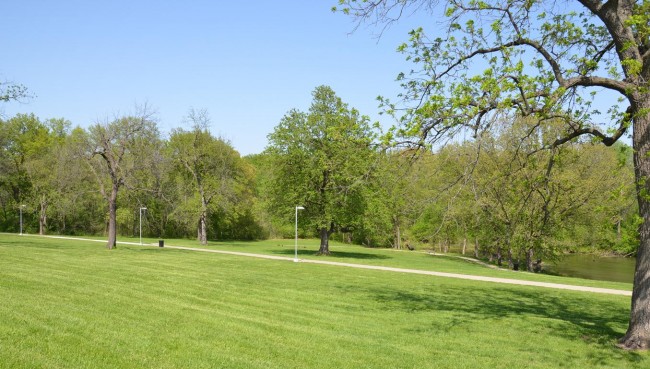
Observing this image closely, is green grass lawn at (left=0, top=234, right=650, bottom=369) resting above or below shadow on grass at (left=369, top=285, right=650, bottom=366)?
above

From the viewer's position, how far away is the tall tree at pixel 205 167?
151 ft

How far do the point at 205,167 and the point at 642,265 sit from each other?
43.3 meters

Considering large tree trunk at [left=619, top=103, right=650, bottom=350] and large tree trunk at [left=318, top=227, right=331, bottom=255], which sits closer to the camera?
large tree trunk at [left=619, top=103, right=650, bottom=350]

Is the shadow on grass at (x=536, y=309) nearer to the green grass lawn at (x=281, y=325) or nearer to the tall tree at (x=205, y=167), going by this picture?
the green grass lawn at (x=281, y=325)

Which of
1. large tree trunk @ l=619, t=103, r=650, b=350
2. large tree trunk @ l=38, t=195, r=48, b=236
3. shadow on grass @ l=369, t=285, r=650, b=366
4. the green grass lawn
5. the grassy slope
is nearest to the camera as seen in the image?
the green grass lawn

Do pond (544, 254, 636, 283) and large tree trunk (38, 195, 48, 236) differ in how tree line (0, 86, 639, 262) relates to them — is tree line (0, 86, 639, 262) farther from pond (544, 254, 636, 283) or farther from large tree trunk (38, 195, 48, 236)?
pond (544, 254, 636, 283)

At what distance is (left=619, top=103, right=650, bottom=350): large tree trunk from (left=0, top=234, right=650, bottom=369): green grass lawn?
43 centimetres

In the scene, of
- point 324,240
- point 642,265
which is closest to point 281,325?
point 642,265

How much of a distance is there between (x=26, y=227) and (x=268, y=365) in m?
63.2

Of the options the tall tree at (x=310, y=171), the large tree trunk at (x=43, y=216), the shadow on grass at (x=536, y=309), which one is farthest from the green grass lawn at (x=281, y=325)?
the large tree trunk at (x=43, y=216)

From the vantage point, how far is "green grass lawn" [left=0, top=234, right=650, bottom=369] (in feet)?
Answer: 22.4

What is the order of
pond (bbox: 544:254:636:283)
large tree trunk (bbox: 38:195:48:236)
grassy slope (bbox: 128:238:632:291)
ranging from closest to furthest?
grassy slope (bbox: 128:238:632:291) < pond (bbox: 544:254:636:283) < large tree trunk (bbox: 38:195:48:236)

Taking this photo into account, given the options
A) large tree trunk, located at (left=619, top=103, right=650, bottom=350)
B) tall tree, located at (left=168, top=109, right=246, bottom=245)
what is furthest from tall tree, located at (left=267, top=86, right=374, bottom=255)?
large tree trunk, located at (left=619, top=103, right=650, bottom=350)

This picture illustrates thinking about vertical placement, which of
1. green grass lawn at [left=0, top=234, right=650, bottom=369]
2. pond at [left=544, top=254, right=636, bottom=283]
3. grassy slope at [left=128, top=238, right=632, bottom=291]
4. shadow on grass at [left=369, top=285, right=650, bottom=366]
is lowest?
pond at [left=544, top=254, right=636, bottom=283]
